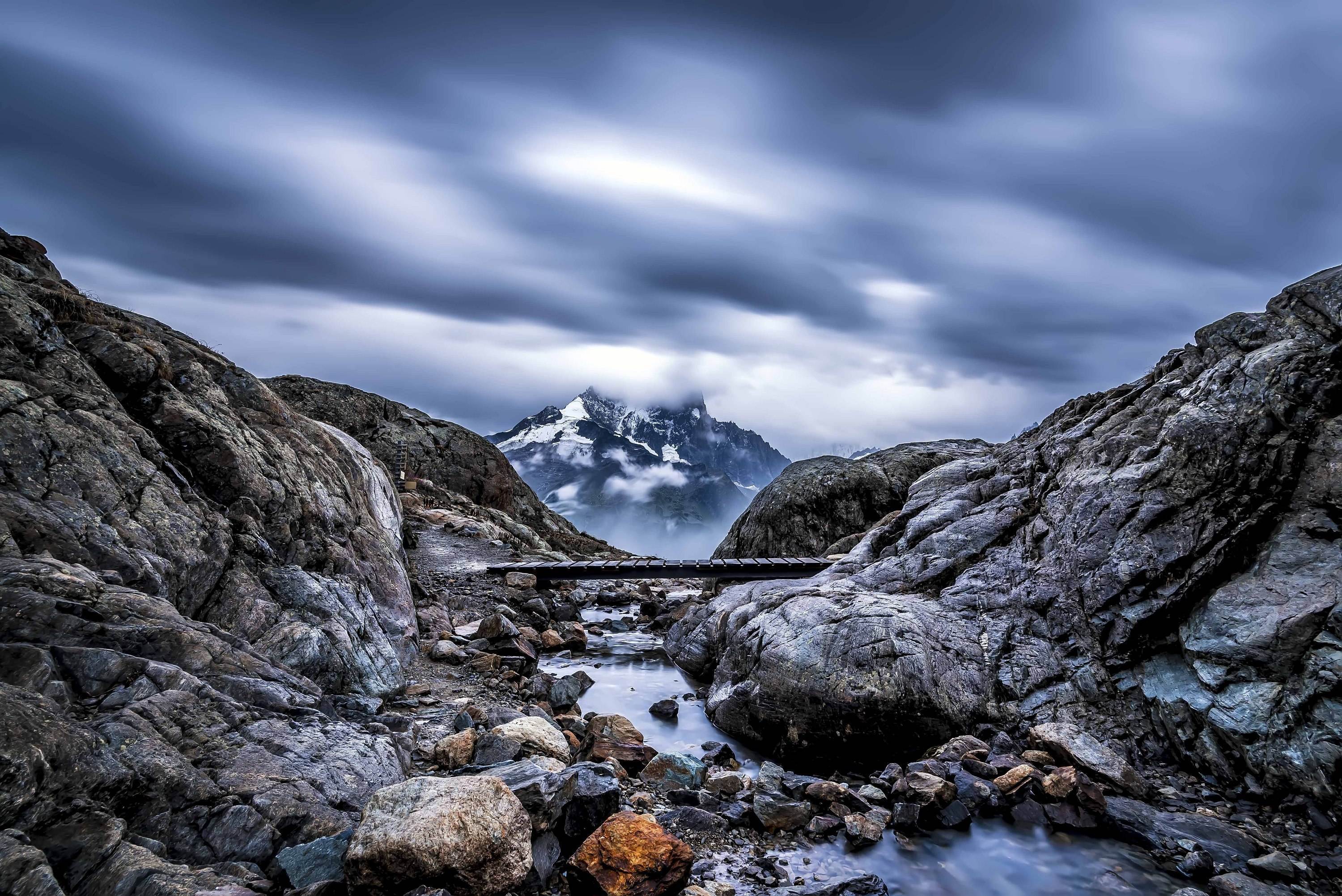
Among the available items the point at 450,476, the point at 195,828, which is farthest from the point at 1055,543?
the point at 450,476

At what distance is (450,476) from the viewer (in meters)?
44.0

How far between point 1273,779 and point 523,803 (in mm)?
9981

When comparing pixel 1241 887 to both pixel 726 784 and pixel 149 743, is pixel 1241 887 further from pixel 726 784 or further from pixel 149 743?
pixel 149 743

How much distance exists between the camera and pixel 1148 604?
11.6 metres

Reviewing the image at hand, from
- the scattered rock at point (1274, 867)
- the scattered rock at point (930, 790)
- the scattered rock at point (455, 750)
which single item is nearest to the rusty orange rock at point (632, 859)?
the scattered rock at point (455, 750)

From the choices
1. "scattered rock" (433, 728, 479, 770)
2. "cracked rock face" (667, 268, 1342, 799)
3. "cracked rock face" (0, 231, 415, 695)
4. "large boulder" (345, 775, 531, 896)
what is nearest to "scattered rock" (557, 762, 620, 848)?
"large boulder" (345, 775, 531, 896)

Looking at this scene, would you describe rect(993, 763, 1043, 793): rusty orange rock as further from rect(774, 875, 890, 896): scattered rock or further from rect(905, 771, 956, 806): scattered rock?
rect(774, 875, 890, 896): scattered rock

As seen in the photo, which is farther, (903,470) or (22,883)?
(903,470)

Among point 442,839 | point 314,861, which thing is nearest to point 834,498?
point 442,839

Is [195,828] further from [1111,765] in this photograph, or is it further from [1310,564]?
[1310,564]

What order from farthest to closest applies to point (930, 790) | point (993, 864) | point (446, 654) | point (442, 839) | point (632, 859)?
point (446, 654), point (930, 790), point (993, 864), point (632, 859), point (442, 839)

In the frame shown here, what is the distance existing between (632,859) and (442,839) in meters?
2.03

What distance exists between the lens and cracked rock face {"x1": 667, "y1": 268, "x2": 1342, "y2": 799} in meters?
9.63

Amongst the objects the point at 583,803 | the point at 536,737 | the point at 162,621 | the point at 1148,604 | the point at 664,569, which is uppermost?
the point at 1148,604
